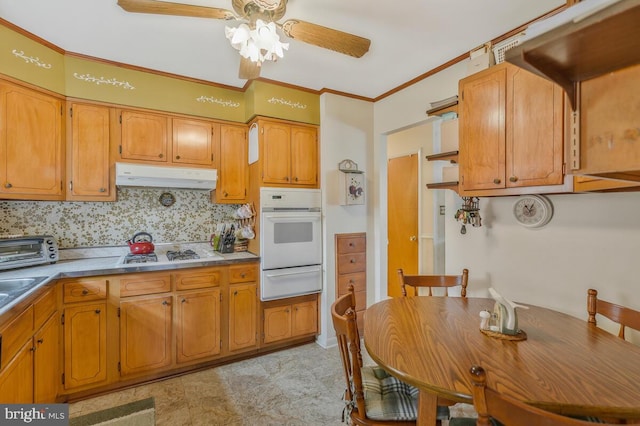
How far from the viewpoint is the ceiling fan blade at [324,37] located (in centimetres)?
158

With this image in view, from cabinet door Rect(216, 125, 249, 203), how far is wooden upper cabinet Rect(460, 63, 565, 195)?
6.67 ft

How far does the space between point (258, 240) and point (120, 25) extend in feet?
6.14

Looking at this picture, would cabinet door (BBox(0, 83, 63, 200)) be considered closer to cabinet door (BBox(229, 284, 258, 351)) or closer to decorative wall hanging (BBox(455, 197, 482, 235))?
cabinet door (BBox(229, 284, 258, 351))

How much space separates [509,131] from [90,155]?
3088mm

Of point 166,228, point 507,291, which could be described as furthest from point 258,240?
point 507,291

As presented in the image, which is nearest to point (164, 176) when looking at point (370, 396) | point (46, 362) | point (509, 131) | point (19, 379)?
point (46, 362)

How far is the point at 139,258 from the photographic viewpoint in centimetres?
246

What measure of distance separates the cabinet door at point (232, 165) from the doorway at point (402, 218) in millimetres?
2260

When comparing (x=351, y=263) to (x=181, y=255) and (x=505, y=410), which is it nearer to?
(x=181, y=255)

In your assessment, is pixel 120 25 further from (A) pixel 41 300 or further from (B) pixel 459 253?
(B) pixel 459 253

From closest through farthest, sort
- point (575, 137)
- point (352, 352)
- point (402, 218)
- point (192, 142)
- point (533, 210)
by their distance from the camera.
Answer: point (575, 137) < point (352, 352) < point (533, 210) < point (192, 142) < point (402, 218)

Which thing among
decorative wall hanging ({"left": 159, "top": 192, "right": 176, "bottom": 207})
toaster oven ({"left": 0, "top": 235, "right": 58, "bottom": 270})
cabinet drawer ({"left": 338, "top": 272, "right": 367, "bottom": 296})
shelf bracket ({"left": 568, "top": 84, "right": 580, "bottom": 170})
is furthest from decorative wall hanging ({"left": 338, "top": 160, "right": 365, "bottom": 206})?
toaster oven ({"left": 0, "top": 235, "right": 58, "bottom": 270})

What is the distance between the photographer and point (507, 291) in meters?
2.07

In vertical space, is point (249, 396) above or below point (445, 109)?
below
